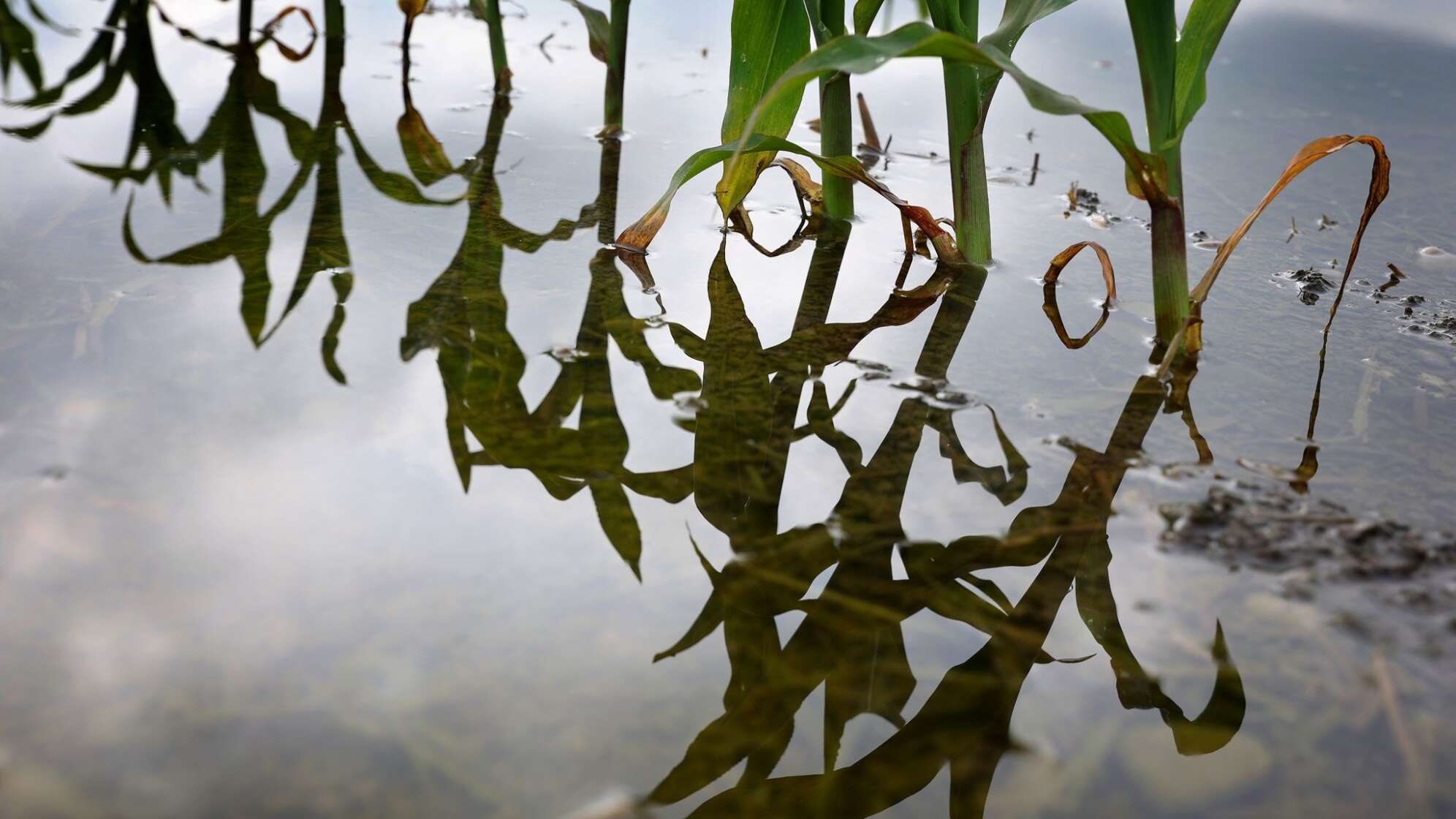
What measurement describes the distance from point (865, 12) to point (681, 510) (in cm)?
99

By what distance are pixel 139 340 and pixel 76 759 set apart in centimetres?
63

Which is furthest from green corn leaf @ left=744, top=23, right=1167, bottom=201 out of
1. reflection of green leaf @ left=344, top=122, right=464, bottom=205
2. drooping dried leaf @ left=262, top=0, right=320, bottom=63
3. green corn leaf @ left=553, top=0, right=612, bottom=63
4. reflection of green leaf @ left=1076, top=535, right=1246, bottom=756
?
drooping dried leaf @ left=262, top=0, right=320, bottom=63

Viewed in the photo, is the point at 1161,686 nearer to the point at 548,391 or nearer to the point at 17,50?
the point at 548,391

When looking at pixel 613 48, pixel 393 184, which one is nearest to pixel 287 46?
pixel 613 48

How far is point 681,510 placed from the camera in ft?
2.88

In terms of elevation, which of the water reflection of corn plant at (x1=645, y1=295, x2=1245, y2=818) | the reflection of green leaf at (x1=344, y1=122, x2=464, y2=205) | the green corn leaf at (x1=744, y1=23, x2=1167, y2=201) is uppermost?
the green corn leaf at (x1=744, y1=23, x2=1167, y2=201)

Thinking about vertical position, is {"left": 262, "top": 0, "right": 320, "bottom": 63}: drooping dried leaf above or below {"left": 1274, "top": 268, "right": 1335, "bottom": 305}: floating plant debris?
above

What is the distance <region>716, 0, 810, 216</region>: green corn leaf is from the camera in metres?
1.45

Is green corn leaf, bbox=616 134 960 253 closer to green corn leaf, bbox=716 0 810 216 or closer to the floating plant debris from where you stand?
green corn leaf, bbox=716 0 810 216

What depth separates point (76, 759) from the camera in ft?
1.90

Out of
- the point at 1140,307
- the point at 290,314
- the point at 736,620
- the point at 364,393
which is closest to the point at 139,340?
the point at 290,314

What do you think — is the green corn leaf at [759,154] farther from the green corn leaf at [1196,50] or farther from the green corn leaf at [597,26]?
the green corn leaf at [597,26]

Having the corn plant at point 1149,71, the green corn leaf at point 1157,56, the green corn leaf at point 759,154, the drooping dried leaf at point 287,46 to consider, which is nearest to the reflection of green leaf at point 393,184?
the green corn leaf at point 759,154

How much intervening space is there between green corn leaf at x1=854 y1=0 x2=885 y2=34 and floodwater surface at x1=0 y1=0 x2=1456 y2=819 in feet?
1.11
